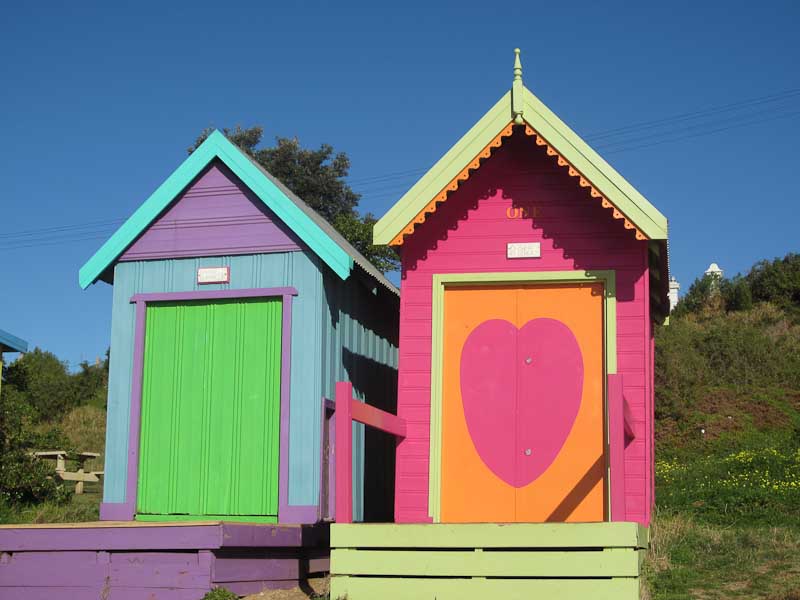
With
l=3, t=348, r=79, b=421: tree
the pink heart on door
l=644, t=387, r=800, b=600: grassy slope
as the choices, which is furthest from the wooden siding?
l=3, t=348, r=79, b=421: tree

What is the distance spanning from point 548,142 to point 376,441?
16.8 ft

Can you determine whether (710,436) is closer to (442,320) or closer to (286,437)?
(442,320)

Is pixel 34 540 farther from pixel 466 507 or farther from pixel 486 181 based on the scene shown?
pixel 486 181

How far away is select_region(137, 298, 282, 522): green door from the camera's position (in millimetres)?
11570

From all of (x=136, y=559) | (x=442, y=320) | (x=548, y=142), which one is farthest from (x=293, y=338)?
(x=548, y=142)

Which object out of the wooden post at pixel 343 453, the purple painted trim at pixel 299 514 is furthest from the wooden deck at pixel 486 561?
the purple painted trim at pixel 299 514

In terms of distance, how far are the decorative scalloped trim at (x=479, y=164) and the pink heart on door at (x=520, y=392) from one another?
1.35 meters

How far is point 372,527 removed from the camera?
870cm

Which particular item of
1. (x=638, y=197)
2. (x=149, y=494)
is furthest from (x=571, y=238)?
(x=149, y=494)

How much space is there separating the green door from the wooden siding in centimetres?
66

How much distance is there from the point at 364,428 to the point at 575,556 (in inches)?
203

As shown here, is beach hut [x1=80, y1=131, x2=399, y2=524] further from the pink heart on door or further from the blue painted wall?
the pink heart on door

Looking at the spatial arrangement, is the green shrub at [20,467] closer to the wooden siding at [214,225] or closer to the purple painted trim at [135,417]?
the purple painted trim at [135,417]

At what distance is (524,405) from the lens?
35.7 ft
